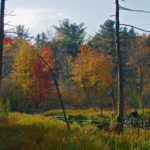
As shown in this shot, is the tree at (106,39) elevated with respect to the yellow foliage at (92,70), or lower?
elevated

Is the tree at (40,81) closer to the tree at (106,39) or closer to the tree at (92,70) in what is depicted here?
the tree at (92,70)

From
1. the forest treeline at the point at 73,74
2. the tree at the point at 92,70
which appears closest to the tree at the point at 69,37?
the forest treeline at the point at 73,74

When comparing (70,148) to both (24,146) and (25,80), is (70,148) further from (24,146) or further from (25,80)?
(25,80)

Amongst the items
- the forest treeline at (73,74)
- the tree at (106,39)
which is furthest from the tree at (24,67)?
the tree at (106,39)

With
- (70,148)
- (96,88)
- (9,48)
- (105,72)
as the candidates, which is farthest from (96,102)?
(70,148)

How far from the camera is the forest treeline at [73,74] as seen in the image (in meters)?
32.5

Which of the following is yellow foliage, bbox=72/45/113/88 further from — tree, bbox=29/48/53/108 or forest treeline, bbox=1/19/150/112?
tree, bbox=29/48/53/108

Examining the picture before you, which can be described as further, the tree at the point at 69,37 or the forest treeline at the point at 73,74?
the tree at the point at 69,37

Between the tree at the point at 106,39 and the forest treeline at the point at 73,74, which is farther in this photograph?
the tree at the point at 106,39

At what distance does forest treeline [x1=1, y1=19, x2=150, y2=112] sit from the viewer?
32.5 m

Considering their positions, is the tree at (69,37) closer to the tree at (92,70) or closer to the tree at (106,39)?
the tree at (106,39)

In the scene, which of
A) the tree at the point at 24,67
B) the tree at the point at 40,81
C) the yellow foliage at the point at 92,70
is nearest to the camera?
the tree at the point at 24,67

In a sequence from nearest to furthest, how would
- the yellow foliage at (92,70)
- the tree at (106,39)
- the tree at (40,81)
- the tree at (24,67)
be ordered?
1. the tree at (24,67)
2. the tree at (40,81)
3. the yellow foliage at (92,70)
4. the tree at (106,39)

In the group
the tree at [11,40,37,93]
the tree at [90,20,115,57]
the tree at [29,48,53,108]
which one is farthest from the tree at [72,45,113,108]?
the tree at [90,20,115,57]
